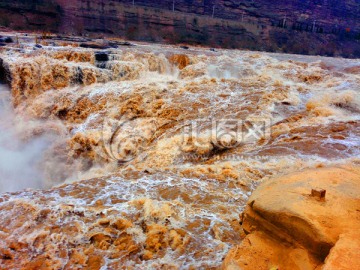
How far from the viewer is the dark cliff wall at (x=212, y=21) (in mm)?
16672

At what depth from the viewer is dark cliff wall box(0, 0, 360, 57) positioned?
16.7 m

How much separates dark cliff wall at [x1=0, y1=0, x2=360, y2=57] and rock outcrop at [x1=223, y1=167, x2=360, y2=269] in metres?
17.5

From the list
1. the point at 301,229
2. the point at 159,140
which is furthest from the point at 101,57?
the point at 301,229

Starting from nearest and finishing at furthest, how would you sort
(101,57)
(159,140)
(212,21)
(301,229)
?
(301,229) → (159,140) → (101,57) → (212,21)

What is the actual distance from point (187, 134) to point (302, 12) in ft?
88.6

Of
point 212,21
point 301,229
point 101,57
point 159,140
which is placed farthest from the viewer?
point 212,21

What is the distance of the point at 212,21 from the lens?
20844mm

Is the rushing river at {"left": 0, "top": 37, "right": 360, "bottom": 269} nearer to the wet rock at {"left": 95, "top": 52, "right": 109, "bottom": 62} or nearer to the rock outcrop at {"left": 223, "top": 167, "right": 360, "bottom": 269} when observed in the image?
the wet rock at {"left": 95, "top": 52, "right": 109, "bottom": 62}

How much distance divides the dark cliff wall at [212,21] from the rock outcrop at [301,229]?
17497 mm

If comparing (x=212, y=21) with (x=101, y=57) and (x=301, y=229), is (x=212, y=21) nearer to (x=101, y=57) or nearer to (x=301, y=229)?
(x=101, y=57)

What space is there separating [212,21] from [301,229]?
21.1 m

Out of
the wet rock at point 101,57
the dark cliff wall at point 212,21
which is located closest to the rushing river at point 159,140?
the wet rock at point 101,57

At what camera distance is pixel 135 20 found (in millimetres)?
18641

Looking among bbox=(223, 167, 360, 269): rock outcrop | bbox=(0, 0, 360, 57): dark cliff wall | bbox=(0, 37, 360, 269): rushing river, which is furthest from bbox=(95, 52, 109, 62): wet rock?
bbox=(0, 0, 360, 57): dark cliff wall
